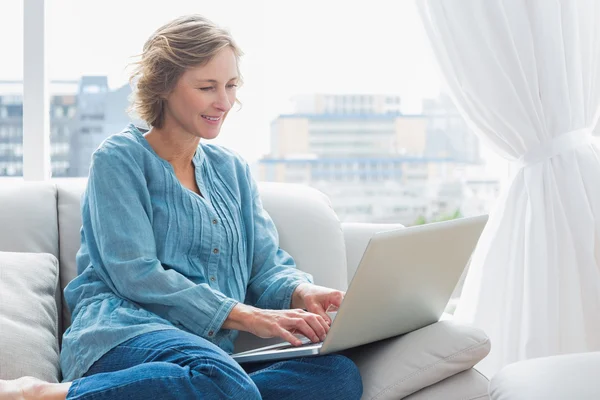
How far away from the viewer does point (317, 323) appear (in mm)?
1712

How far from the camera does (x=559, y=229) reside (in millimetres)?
2541

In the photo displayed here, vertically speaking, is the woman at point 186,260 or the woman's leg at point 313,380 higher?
the woman at point 186,260

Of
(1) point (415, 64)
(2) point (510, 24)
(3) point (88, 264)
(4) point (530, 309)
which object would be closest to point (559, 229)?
(4) point (530, 309)

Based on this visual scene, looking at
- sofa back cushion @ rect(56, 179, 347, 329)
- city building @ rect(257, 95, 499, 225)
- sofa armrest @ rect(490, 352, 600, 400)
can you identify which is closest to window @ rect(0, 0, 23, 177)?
sofa back cushion @ rect(56, 179, 347, 329)

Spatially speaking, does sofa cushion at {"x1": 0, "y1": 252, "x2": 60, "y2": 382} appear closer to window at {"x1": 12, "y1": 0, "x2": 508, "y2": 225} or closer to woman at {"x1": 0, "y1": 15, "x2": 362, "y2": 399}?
woman at {"x1": 0, "y1": 15, "x2": 362, "y2": 399}

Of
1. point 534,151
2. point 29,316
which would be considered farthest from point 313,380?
point 534,151

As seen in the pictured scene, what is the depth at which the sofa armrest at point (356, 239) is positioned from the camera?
7.61 ft

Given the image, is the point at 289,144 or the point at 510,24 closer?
the point at 510,24

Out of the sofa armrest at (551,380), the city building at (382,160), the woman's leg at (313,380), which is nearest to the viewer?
the sofa armrest at (551,380)

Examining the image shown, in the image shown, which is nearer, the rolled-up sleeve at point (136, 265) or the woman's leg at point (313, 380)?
the woman's leg at point (313, 380)

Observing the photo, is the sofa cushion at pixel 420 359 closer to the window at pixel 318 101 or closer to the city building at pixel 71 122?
the window at pixel 318 101

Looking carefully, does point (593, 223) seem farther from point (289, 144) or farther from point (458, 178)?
point (289, 144)

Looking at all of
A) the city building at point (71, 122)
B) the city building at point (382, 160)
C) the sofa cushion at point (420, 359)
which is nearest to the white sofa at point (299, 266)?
the sofa cushion at point (420, 359)

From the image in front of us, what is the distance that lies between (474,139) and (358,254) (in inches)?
46.7
